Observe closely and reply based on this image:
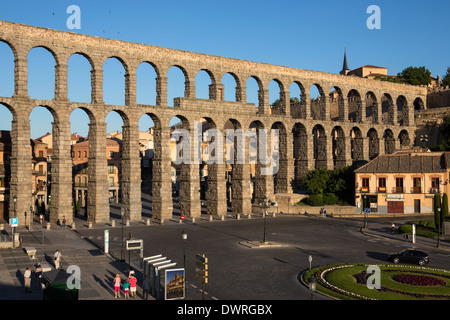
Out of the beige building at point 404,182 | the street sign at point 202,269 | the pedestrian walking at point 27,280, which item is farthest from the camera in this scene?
the beige building at point 404,182

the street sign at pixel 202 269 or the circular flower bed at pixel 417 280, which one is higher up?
the street sign at pixel 202 269

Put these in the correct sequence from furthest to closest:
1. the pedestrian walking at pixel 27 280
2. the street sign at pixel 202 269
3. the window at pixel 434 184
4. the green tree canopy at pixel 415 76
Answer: the green tree canopy at pixel 415 76 < the window at pixel 434 184 < the pedestrian walking at pixel 27 280 < the street sign at pixel 202 269

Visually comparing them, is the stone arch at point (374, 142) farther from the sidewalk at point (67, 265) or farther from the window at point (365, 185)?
the sidewalk at point (67, 265)

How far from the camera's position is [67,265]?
125 ft

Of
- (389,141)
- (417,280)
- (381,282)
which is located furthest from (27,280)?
(389,141)

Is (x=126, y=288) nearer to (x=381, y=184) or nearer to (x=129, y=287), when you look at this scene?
(x=129, y=287)

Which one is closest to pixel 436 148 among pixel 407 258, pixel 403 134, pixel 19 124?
pixel 403 134

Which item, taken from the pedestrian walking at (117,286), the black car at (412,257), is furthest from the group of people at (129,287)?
the black car at (412,257)

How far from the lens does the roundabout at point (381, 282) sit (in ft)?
96.5

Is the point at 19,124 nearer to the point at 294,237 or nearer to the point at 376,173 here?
the point at 294,237

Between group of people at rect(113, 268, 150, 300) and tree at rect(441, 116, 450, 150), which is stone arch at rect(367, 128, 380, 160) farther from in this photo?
group of people at rect(113, 268, 150, 300)

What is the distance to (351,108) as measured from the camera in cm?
13500

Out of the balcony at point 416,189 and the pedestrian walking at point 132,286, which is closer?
the pedestrian walking at point 132,286

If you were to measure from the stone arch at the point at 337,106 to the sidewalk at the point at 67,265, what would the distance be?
193ft
